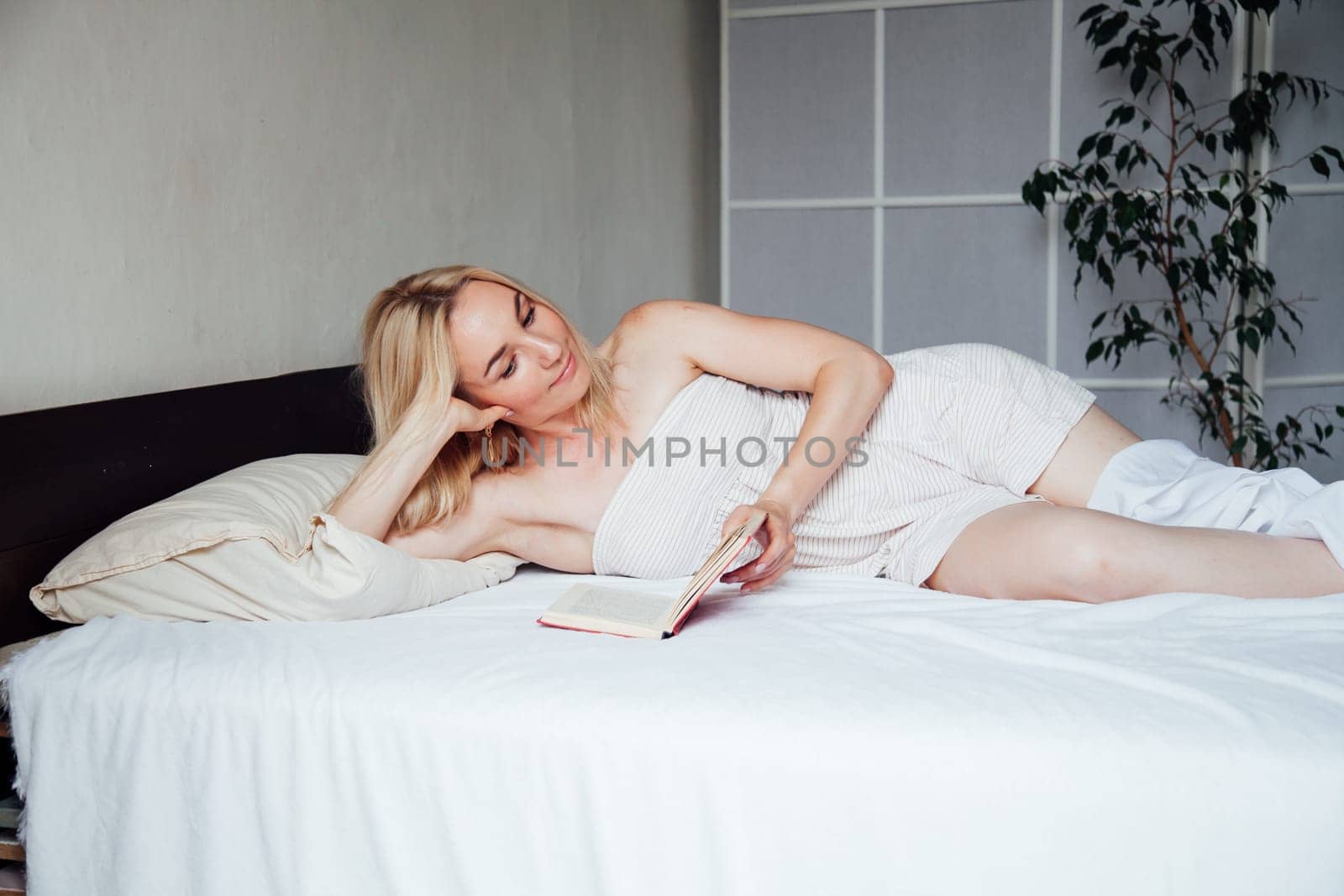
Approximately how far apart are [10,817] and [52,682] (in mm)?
169

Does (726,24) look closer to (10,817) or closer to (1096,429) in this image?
(1096,429)

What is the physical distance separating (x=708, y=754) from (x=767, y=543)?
49 centimetres

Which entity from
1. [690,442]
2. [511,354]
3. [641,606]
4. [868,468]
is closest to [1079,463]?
[868,468]

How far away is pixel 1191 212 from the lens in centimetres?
322

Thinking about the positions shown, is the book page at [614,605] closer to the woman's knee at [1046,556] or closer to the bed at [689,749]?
the bed at [689,749]

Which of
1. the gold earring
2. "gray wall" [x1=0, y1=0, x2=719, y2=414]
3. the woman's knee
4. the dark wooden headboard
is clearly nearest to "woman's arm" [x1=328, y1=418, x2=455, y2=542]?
the gold earring

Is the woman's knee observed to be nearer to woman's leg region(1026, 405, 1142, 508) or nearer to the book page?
woman's leg region(1026, 405, 1142, 508)

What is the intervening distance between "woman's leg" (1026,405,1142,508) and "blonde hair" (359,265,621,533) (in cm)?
67

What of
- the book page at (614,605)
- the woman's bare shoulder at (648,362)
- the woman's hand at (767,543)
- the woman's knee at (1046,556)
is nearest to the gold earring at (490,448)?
the woman's bare shoulder at (648,362)

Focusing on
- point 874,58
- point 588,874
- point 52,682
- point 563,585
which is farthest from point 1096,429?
point 874,58

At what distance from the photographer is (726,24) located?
3.48 metres

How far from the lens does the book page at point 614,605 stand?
1325 millimetres

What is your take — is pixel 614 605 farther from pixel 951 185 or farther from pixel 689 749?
pixel 951 185

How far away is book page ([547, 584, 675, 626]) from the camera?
1.33 m
